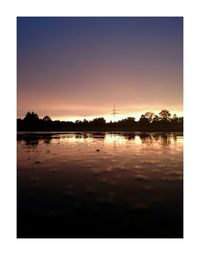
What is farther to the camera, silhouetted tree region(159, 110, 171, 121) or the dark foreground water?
silhouetted tree region(159, 110, 171, 121)

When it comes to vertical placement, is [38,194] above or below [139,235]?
above

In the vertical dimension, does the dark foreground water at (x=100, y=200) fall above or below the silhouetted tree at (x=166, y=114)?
below

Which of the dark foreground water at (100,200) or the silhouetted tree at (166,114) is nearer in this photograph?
the dark foreground water at (100,200)

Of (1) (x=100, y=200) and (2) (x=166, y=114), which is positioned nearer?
(1) (x=100, y=200)

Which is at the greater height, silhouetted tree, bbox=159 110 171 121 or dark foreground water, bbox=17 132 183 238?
silhouetted tree, bbox=159 110 171 121

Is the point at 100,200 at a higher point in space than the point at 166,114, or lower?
lower
